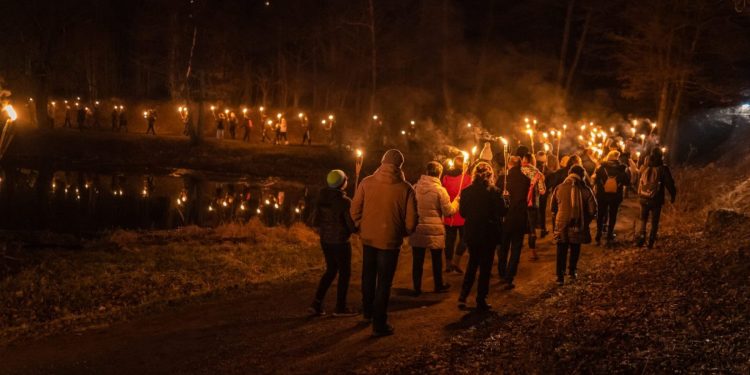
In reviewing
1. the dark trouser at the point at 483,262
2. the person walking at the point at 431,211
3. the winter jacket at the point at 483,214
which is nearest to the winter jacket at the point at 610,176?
the person walking at the point at 431,211

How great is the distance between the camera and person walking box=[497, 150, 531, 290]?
965 cm

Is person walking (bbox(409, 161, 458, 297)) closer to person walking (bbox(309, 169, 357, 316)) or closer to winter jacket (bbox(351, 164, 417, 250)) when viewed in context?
person walking (bbox(309, 169, 357, 316))

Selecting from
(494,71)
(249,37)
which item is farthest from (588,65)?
(249,37)

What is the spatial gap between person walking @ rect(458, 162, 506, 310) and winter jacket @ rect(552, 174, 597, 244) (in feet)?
5.29

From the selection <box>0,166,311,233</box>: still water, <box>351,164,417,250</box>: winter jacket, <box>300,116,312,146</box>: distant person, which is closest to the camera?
<box>351,164,417,250</box>: winter jacket

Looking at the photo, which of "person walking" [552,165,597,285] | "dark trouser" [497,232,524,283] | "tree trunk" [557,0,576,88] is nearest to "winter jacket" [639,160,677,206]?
"person walking" [552,165,597,285]

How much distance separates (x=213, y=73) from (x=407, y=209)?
30.8 metres

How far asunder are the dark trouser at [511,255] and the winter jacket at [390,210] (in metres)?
3.01

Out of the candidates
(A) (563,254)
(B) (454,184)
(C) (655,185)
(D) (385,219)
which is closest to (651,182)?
(C) (655,185)

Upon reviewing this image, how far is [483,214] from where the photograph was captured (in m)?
8.13

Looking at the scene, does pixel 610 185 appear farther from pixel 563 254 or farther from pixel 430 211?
pixel 430 211

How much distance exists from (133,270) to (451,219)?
17.8 feet

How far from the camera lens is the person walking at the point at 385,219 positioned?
23.4ft

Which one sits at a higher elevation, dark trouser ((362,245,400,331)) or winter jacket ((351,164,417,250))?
winter jacket ((351,164,417,250))
